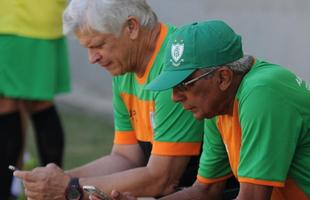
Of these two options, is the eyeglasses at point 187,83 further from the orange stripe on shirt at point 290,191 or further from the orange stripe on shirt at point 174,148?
the orange stripe on shirt at point 174,148

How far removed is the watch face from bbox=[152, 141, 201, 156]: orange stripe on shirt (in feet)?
1.30

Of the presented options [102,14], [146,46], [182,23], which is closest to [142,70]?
[146,46]

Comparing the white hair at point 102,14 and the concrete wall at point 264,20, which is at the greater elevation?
the white hair at point 102,14

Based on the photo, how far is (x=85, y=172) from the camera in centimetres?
427

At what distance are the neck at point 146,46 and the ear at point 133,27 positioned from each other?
0.03 meters

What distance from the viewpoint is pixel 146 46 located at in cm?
404

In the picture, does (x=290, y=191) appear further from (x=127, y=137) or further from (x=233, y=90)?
(x=127, y=137)

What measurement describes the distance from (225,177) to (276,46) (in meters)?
2.33

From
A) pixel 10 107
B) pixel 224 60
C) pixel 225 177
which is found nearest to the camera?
pixel 224 60

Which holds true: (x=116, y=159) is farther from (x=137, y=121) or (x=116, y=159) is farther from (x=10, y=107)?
(x=10, y=107)

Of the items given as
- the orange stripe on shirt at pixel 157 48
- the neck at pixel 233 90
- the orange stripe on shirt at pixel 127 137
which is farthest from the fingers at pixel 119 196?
the orange stripe on shirt at pixel 127 137

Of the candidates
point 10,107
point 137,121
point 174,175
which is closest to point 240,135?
point 174,175

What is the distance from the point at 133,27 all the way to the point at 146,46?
104mm

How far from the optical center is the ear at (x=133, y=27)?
3960 mm
